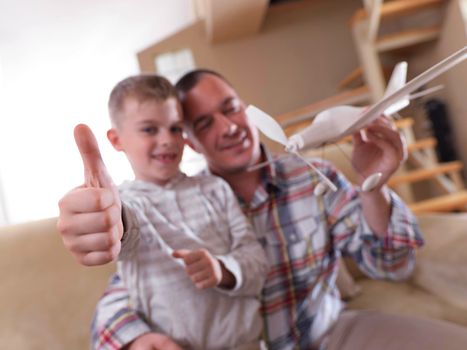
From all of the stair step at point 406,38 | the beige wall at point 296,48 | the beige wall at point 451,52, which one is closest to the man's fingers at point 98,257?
the beige wall at point 451,52

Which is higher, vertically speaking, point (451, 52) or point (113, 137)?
point (451, 52)

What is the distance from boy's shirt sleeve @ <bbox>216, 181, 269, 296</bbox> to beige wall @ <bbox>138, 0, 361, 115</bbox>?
93.5 inches

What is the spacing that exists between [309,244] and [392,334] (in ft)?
0.60

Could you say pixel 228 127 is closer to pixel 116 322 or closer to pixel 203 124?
pixel 203 124

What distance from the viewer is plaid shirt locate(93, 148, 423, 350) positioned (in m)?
0.68

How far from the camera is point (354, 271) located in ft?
→ 3.36

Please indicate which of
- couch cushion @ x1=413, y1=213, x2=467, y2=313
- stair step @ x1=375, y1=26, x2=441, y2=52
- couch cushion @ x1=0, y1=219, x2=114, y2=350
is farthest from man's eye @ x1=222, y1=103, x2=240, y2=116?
stair step @ x1=375, y1=26, x2=441, y2=52

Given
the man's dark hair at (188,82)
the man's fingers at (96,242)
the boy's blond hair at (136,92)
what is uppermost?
the man's dark hair at (188,82)

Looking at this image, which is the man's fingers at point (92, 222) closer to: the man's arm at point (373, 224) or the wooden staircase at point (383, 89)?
the man's arm at point (373, 224)

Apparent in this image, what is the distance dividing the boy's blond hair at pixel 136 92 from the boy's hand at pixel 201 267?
14 centimetres

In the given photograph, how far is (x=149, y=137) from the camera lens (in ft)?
1.38

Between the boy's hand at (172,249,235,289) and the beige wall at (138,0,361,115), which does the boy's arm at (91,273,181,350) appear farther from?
the beige wall at (138,0,361,115)

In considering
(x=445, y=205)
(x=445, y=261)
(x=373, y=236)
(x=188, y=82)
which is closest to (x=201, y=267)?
(x=188, y=82)

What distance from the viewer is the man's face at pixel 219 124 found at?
1.77 feet
